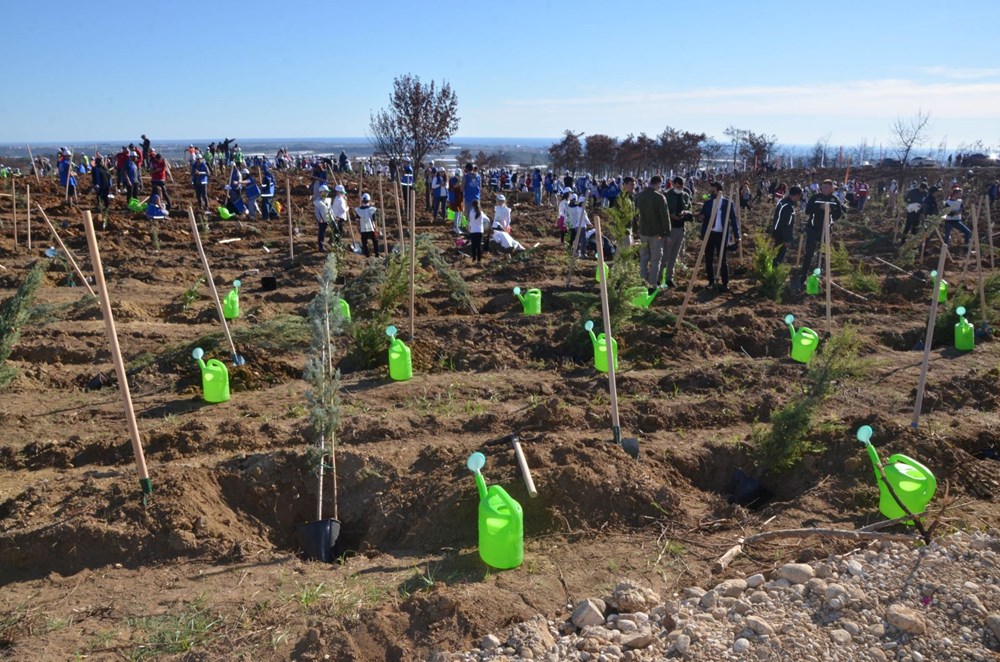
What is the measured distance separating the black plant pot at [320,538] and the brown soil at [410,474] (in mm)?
168

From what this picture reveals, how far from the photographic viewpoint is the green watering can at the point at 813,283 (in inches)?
396

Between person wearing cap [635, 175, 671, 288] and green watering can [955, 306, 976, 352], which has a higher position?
person wearing cap [635, 175, 671, 288]

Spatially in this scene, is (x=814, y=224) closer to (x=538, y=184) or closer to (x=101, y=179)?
(x=538, y=184)

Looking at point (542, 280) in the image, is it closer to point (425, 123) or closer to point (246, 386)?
point (246, 386)

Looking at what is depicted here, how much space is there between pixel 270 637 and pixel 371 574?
27.4 inches

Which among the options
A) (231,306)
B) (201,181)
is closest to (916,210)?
(231,306)

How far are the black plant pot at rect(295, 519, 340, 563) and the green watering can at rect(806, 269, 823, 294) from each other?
8.11m

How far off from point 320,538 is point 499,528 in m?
1.17

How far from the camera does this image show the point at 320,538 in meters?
4.20

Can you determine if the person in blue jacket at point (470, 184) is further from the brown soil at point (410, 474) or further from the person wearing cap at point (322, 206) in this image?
the brown soil at point (410, 474)

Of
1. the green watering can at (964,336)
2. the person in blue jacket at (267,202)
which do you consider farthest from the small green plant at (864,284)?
the person in blue jacket at (267,202)

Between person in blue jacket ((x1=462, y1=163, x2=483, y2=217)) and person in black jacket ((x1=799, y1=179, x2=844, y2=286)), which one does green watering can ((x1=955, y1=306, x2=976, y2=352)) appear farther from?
person in blue jacket ((x1=462, y1=163, x2=483, y2=217))

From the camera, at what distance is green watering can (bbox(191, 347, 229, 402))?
613 cm

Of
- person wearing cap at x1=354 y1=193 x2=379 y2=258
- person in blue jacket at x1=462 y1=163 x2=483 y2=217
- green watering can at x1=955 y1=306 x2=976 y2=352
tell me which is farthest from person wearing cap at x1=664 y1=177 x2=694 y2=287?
person in blue jacket at x1=462 y1=163 x2=483 y2=217
